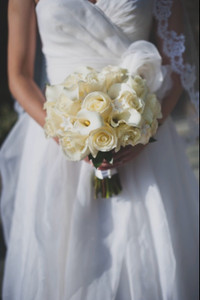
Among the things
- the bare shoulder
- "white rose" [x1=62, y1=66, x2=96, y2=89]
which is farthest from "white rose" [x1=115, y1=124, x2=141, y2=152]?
the bare shoulder

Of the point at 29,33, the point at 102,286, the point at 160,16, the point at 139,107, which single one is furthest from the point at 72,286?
the point at 160,16

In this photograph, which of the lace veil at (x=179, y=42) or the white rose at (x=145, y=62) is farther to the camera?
the lace veil at (x=179, y=42)

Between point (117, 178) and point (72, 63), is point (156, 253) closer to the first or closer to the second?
point (117, 178)

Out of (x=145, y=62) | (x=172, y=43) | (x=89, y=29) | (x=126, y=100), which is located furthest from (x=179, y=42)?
(x=126, y=100)

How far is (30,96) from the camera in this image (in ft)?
3.78

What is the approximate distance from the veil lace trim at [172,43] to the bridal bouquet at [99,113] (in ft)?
1.20

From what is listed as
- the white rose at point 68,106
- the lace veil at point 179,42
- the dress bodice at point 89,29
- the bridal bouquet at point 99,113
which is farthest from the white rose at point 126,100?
the lace veil at point 179,42

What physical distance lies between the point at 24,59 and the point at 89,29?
0.30m

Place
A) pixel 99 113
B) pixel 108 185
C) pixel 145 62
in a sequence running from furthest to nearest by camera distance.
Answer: pixel 108 185
pixel 145 62
pixel 99 113

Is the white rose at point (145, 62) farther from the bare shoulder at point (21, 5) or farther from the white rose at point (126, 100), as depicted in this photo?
the bare shoulder at point (21, 5)

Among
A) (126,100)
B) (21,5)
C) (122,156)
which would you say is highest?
(21,5)

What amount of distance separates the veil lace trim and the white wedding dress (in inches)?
2.4

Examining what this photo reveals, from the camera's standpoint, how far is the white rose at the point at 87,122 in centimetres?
81

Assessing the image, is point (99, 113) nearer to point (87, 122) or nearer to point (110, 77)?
point (87, 122)
